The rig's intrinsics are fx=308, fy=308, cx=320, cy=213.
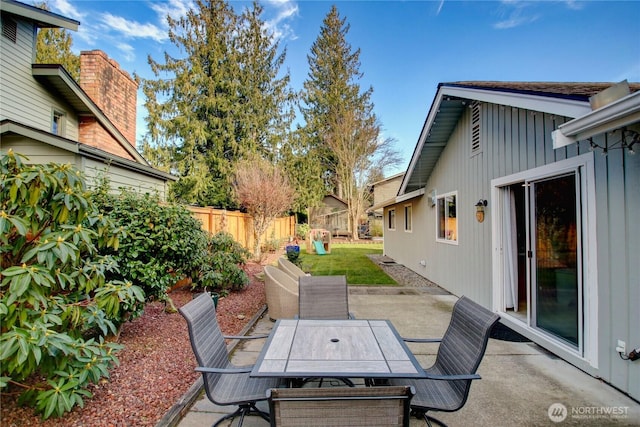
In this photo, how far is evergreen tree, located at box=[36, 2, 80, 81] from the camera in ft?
59.7

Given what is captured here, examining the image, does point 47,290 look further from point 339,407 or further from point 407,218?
point 407,218

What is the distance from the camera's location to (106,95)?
980 cm

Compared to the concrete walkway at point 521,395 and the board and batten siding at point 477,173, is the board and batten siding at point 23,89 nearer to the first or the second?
the concrete walkway at point 521,395

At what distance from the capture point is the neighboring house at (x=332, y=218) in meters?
27.2

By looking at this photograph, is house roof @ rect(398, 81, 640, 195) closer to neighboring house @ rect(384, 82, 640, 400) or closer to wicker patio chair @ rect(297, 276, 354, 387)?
neighboring house @ rect(384, 82, 640, 400)

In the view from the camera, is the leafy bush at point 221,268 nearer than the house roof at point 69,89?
Yes

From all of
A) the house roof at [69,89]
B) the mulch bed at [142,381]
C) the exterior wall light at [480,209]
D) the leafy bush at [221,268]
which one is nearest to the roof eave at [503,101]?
the exterior wall light at [480,209]

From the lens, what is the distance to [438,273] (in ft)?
26.3

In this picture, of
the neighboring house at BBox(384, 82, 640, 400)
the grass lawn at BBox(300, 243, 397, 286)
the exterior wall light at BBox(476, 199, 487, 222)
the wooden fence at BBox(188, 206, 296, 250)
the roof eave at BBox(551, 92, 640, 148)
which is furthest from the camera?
the wooden fence at BBox(188, 206, 296, 250)

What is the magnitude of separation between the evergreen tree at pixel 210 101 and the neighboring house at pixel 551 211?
48.3 feet

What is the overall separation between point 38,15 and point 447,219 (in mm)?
11264

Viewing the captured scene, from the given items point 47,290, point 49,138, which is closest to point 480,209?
point 47,290

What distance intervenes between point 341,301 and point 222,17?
2154 centimetres

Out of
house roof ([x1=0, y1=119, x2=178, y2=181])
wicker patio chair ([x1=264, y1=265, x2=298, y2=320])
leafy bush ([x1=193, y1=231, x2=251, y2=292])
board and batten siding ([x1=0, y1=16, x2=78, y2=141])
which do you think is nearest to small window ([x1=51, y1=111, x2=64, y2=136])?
board and batten siding ([x1=0, y1=16, x2=78, y2=141])
